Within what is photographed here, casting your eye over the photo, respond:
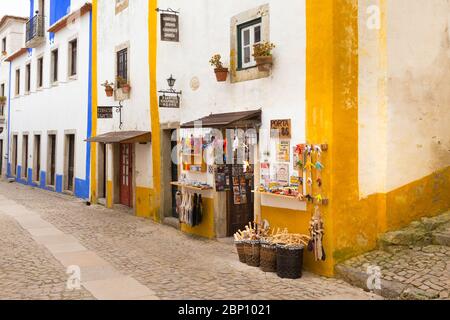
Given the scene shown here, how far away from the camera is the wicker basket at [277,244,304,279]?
22.2 feet

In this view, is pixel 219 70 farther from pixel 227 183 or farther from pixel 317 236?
pixel 317 236

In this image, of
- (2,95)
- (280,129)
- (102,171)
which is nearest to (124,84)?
(102,171)

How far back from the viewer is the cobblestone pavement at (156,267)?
606 centimetres

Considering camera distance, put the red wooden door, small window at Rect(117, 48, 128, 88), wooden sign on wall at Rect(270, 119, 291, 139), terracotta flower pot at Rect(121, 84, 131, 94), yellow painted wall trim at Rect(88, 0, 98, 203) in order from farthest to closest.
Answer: yellow painted wall trim at Rect(88, 0, 98, 203) → the red wooden door → small window at Rect(117, 48, 128, 88) → terracotta flower pot at Rect(121, 84, 131, 94) → wooden sign on wall at Rect(270, 119, 291, 139)

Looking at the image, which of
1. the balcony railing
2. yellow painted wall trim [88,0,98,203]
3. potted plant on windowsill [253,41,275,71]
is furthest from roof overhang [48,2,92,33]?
potted plant on windowsill [253,41,275,71]

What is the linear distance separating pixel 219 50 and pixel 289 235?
429cm

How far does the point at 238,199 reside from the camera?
9461 mm

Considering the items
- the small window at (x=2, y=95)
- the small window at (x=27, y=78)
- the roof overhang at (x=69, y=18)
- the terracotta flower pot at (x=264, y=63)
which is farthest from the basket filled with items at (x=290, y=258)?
the small window at (x=2, y=95)

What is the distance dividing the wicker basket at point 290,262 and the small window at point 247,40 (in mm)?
3600

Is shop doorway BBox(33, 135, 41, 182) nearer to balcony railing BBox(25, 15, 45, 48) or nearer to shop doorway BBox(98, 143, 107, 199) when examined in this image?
balcony railing BBox(25, 15, 45, 48)

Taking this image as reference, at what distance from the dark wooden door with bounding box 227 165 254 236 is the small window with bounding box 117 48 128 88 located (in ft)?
19.3

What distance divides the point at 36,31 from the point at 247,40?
14.9 m

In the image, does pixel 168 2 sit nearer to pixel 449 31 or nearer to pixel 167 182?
pixel 167 182

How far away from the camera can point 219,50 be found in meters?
9.29
